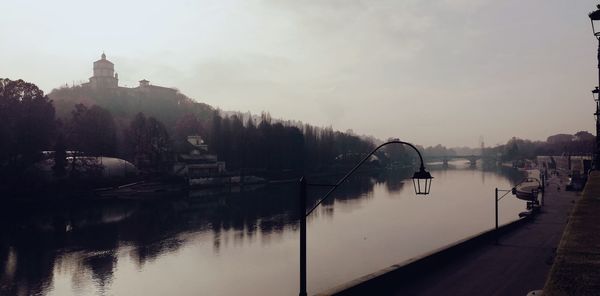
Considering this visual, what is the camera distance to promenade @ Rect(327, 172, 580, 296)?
18.6 meters

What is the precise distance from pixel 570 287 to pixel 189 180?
306 feet

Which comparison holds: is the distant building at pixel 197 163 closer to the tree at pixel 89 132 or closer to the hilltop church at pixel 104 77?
the tree at pixel 89 132

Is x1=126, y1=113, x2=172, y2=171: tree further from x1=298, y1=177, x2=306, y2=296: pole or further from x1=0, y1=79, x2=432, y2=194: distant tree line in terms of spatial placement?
x1=298, y1=177, x2=306, y2=296: pole

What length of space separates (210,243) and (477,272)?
27.7 m

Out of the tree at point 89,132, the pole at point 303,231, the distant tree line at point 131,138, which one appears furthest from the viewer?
the tree at point 89,132

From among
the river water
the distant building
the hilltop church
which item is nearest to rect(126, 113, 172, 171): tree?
the distant building

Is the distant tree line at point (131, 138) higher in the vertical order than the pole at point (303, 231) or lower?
higher

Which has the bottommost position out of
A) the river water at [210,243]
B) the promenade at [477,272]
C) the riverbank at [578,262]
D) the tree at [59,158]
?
the river water at [210,243]

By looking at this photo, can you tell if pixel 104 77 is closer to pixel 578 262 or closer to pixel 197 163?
pixel 197 163

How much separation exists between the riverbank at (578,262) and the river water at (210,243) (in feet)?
54.7

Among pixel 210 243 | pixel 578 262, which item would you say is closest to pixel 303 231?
pixel 578 262

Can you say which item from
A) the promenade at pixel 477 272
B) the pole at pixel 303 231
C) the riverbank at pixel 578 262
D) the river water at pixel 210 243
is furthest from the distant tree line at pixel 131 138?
the riverbank at pixel 578 262

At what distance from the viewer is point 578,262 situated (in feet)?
29.0

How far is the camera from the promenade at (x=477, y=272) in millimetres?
18578
